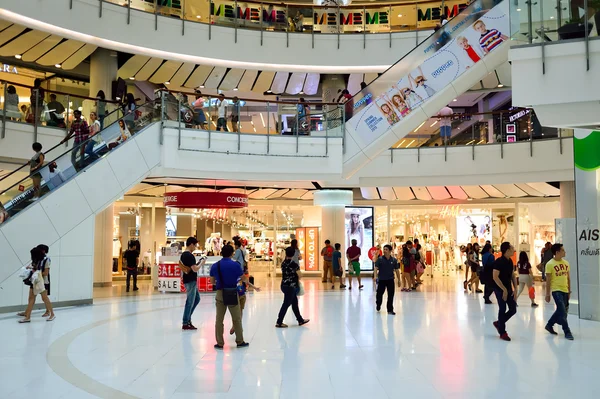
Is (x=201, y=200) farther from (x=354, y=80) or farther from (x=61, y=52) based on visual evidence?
(x=354, y=80)

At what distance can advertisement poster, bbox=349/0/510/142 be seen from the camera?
1424 cm

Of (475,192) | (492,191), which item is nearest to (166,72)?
(475,192)

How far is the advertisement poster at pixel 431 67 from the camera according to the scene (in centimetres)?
1424

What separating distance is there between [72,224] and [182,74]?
11204 millimetres

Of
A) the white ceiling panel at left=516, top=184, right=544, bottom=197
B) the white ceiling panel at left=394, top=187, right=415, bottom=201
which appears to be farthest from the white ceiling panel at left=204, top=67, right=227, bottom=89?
the white ceiling panel at left=516, top=184, right=544, bottom=197

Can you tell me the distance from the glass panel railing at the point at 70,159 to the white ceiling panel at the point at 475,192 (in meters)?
14.0

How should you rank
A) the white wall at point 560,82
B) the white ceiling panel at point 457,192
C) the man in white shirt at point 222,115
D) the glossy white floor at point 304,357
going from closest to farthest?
the glossy white floor at point 304,357 < the white wall at point 560,82 < the man in white shirt at point 222,115 < the white ceiling panel at point 457,192

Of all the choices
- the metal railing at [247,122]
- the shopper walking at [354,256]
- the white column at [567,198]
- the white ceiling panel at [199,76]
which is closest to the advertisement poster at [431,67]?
the metal railing at [247,122]

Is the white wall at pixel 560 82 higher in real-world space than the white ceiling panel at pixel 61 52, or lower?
lower

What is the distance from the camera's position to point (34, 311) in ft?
42.8

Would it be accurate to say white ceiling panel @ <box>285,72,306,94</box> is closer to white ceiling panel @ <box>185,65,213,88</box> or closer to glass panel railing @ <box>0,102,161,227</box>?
white ceiling panel @ <box>185,65,213,88</box>

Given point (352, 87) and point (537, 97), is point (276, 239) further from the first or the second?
point (537, 97)

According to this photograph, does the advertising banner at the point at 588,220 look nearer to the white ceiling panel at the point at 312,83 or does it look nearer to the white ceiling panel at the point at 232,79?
the white ceiling panel at the point at 312,83

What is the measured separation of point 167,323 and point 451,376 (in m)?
6.47
